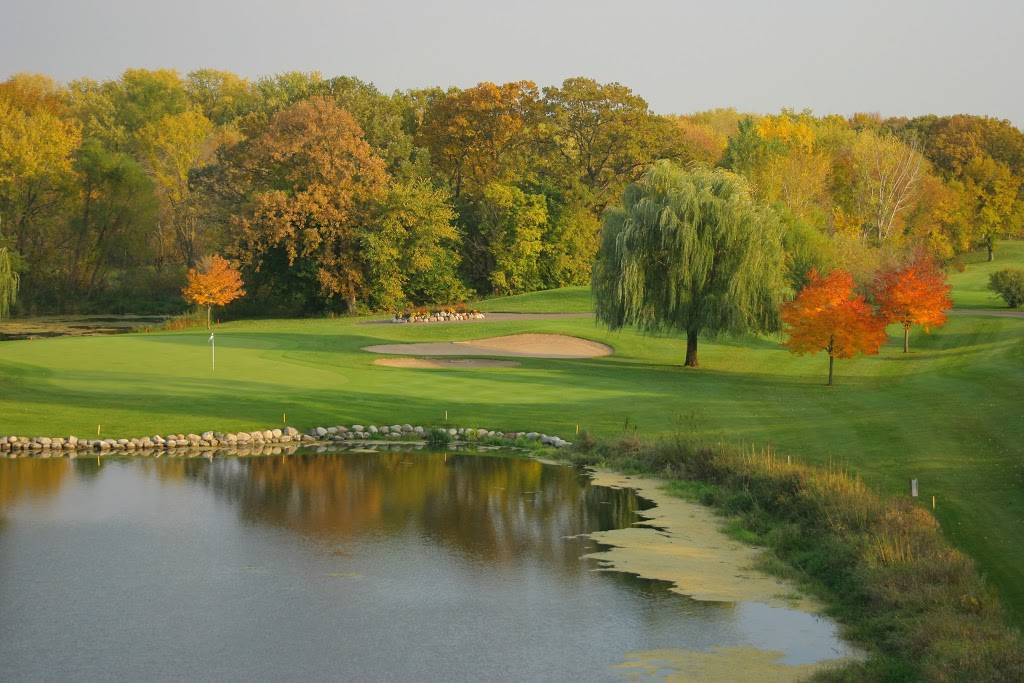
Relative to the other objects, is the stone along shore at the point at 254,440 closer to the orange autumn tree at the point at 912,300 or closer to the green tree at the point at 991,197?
the orange autumn tree at the point at 912,300

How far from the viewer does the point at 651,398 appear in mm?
33531

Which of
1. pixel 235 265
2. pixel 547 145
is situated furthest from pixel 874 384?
pixel 547 145

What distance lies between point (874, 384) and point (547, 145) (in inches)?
2006

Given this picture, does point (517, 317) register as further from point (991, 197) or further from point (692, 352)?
point (991, 197)

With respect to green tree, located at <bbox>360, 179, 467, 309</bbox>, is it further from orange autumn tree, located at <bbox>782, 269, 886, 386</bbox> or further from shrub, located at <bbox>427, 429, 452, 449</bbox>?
shrub, located at <bbox>427, 429, 452, 449</bbox>

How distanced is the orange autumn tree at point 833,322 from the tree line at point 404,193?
2074 cm

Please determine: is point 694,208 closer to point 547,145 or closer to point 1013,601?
point 1013,601

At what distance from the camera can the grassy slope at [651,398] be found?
2136 cm

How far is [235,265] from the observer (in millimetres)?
66250

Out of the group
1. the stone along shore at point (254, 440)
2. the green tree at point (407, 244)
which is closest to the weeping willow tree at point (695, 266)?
the stone along shore at point (254, 440)

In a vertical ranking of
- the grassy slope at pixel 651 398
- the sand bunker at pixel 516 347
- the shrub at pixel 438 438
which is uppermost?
the sand bunker at pixel 516 347

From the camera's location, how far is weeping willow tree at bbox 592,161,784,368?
135 feet

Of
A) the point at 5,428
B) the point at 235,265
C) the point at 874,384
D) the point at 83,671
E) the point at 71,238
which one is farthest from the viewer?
the point at 71,238

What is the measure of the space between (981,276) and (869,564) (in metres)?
70.5
